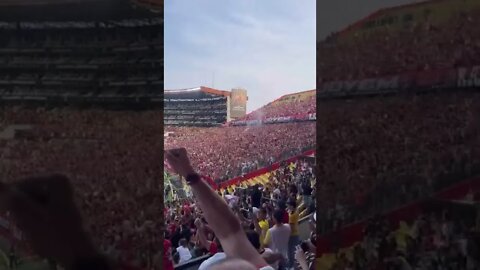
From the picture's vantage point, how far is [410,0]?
330 centimetres

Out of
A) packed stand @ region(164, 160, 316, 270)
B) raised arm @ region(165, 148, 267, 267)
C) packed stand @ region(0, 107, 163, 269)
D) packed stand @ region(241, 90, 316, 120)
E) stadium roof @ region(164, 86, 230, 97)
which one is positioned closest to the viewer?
packed stand @ region(0, 107, 163, 269)

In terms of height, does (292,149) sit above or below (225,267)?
above

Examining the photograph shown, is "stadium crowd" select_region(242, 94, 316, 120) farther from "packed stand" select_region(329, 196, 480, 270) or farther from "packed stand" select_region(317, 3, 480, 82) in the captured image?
"packed stand" select_region(329, 196, 480, 270)

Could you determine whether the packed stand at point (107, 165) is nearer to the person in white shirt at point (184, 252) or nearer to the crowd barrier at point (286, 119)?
the person in white shirt at point (184, 252)

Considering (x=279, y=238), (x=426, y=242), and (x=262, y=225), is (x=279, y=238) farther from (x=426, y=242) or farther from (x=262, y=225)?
(x=426, y=242)

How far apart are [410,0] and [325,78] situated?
0.67 m

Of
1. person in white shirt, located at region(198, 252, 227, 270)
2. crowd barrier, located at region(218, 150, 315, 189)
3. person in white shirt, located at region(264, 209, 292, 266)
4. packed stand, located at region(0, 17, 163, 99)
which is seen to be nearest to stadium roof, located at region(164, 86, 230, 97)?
crowd barrier, located at region(218, 150, 315, 189)

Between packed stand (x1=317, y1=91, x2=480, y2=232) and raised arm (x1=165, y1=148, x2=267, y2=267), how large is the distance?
1.08 metres

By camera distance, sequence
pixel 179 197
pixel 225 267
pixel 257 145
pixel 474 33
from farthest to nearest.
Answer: pixel 257 145
pixel 179 197
pixel 225 267
pixel 474 33

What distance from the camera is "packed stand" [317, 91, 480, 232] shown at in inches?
123

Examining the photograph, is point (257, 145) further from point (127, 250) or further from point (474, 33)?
point (474, 33)

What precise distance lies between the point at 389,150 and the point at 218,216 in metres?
1.97

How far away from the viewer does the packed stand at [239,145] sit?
6.41 metres

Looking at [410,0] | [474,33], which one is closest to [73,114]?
[410,0]
